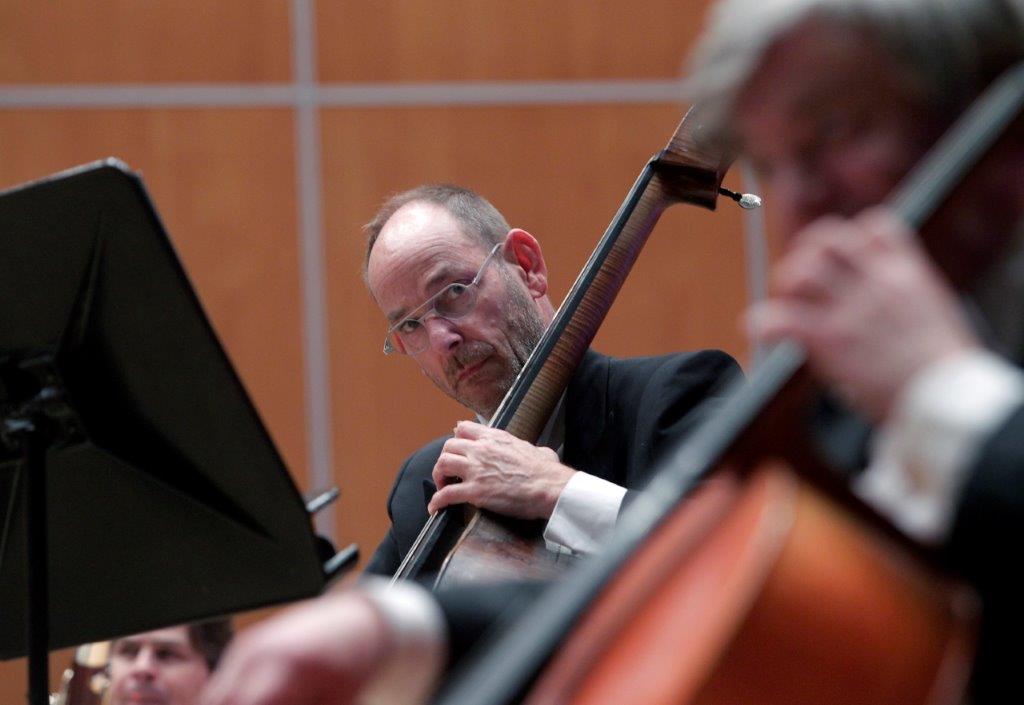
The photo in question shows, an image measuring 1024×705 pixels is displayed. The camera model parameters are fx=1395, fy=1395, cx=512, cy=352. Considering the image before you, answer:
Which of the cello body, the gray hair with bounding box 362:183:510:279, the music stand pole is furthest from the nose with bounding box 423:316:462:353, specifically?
the cello body

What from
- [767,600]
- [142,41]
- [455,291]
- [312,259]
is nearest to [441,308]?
[455,291]

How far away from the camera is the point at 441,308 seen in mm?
2049

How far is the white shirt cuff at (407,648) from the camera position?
0.74 m

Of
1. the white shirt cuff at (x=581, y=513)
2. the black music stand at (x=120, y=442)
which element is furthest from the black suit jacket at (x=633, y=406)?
the black music stand at (x=120, y=442)

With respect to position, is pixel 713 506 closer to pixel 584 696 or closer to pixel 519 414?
pixel 584 696

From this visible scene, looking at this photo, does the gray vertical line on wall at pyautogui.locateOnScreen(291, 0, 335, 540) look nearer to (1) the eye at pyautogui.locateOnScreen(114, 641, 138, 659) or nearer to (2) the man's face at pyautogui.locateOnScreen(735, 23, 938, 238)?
(1) the eye at pyautogui.locateOnScreen(114, 641, 138, 659)

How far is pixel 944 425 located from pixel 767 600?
0.12 meters

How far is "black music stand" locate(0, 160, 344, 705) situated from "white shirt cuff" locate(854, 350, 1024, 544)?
81 cm

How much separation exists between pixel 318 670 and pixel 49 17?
3284 millimetres

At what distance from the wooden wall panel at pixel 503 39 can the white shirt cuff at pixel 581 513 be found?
2339 millimetres

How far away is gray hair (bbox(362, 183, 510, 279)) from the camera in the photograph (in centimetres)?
212

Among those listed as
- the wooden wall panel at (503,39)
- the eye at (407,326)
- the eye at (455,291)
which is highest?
the wooden wall panel at (503,39)

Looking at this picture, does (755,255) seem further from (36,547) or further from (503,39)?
(36,547)

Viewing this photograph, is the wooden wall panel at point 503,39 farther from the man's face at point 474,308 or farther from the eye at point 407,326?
the eye at point 407,326
